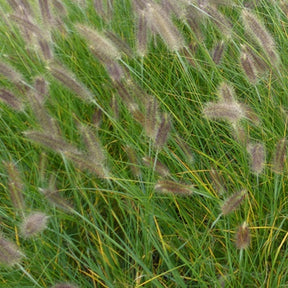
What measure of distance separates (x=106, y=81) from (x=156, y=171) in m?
0.78

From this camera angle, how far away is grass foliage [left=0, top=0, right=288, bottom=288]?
1.84 meters

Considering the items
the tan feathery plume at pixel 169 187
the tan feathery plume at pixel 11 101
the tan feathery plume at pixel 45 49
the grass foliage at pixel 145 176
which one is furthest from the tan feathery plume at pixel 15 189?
the tan feathery plume at pixel 45 49

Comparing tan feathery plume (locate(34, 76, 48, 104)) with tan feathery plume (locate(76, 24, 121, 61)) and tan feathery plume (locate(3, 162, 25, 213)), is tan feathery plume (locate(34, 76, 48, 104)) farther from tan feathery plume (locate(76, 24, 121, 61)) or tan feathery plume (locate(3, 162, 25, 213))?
tan feathery plume (locate(3, 162, 25, 213))

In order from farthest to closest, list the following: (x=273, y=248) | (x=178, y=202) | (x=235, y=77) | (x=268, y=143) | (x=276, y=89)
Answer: (x=235, y=77), (x=276, y=89), (x=268, y=143), (x=178, y=202), (x=273, y=248)

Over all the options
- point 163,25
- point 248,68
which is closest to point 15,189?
point 163,25

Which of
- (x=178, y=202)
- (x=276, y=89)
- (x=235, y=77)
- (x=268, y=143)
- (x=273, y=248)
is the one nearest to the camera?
(x=273, y=248)

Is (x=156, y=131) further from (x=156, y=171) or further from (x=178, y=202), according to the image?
(x=178, y=202)

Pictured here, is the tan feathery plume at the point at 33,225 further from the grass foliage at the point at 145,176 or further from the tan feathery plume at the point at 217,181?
the tan feathery plume at the point at 217,181

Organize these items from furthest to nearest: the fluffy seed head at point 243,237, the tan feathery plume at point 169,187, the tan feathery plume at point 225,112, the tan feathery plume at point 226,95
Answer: the tan feathery plume at point 226,95 → the tan feathery plume at point 225,112 → the tan feathery plume at point 169,187 → the fluffy seed head at point 243,237

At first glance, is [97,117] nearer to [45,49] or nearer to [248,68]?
[45,49]

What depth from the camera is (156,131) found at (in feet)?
6.40

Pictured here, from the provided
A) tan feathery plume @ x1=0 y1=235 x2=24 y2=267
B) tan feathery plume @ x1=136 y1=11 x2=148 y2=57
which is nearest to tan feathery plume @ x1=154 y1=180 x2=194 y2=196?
tan feathery plume @ x1=0 y1=235 x2=24 y2=267

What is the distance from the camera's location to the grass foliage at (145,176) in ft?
6.04

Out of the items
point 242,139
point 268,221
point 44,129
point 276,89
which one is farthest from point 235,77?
point 44,129
